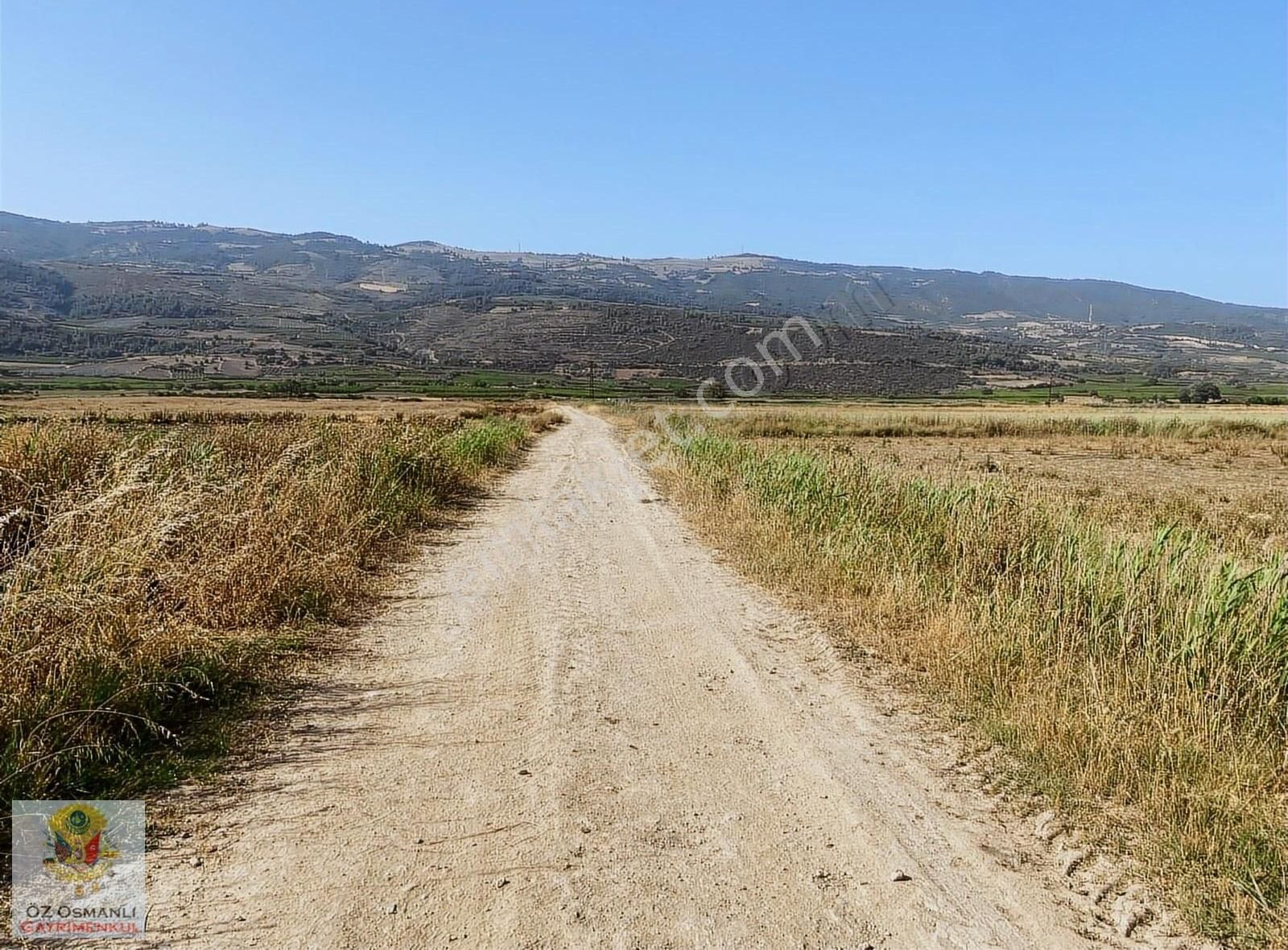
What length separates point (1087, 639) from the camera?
5.34 metres

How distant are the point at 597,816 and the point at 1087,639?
3.54 meters

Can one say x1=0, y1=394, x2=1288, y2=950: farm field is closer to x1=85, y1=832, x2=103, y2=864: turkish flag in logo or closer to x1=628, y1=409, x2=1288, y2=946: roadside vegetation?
x1=628, y1=409, x2=1288, y2=946: roadside vegetation

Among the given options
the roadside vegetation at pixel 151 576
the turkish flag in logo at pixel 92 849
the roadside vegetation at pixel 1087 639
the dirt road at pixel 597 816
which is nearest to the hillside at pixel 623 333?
the roadside vegetation at pixel 1087 639

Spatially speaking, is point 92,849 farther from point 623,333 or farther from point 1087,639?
point 623,333

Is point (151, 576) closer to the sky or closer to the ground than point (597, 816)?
closer to the sky

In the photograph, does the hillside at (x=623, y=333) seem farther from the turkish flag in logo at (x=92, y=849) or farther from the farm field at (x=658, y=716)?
the turkish flag in logo at (x=92, y=849)

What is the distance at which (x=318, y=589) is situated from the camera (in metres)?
6.86

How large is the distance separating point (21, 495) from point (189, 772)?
524 centimetres

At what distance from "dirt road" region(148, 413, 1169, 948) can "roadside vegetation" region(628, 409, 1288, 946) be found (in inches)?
19.0

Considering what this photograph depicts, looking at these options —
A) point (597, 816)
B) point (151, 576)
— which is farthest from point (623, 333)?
point (597, 816)

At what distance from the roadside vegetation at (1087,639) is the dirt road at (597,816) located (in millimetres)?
482

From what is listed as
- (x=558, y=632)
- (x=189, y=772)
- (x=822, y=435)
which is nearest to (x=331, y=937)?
(x=189, y=772)

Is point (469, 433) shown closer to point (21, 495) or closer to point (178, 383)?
point (21, 495)

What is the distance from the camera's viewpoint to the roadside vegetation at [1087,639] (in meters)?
3.35
